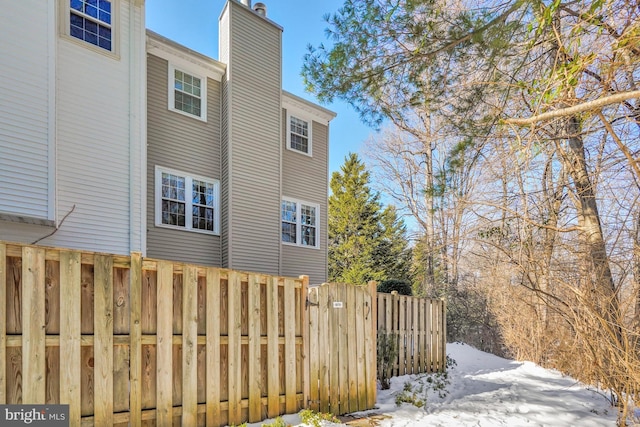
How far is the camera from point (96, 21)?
7277 mm

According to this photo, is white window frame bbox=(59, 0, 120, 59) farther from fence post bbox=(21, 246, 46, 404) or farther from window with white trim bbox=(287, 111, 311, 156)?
fence post bbox=(21, 246, 46, 404)

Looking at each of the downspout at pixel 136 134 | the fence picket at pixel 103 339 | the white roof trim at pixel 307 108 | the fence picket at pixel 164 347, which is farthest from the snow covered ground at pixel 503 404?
the white roof trim at pixel 307 108

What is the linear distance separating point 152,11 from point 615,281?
9.83 metres

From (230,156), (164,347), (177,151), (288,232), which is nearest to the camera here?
(164,347)

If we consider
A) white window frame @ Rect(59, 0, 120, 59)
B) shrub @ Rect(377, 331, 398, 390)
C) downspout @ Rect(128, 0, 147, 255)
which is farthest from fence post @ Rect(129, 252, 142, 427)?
white window frame @ Rect(59, 0, 120, 59)

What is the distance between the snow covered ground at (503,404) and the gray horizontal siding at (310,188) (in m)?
5.06

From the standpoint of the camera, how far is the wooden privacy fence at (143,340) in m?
2.54

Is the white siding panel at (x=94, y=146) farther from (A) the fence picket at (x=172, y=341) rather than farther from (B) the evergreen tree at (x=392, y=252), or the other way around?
(B) the evergreen tree at (x=392, y=252)

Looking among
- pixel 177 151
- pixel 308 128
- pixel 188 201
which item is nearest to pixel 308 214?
pixel 308 128

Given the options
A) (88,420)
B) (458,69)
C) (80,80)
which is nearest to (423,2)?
(458,69)

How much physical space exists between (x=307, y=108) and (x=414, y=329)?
7.28 meters

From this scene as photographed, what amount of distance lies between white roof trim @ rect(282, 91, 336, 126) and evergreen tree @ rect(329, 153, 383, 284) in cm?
590

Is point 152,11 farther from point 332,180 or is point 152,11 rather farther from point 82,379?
point 332,180

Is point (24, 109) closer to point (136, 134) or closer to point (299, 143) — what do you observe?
point (136, 134)
